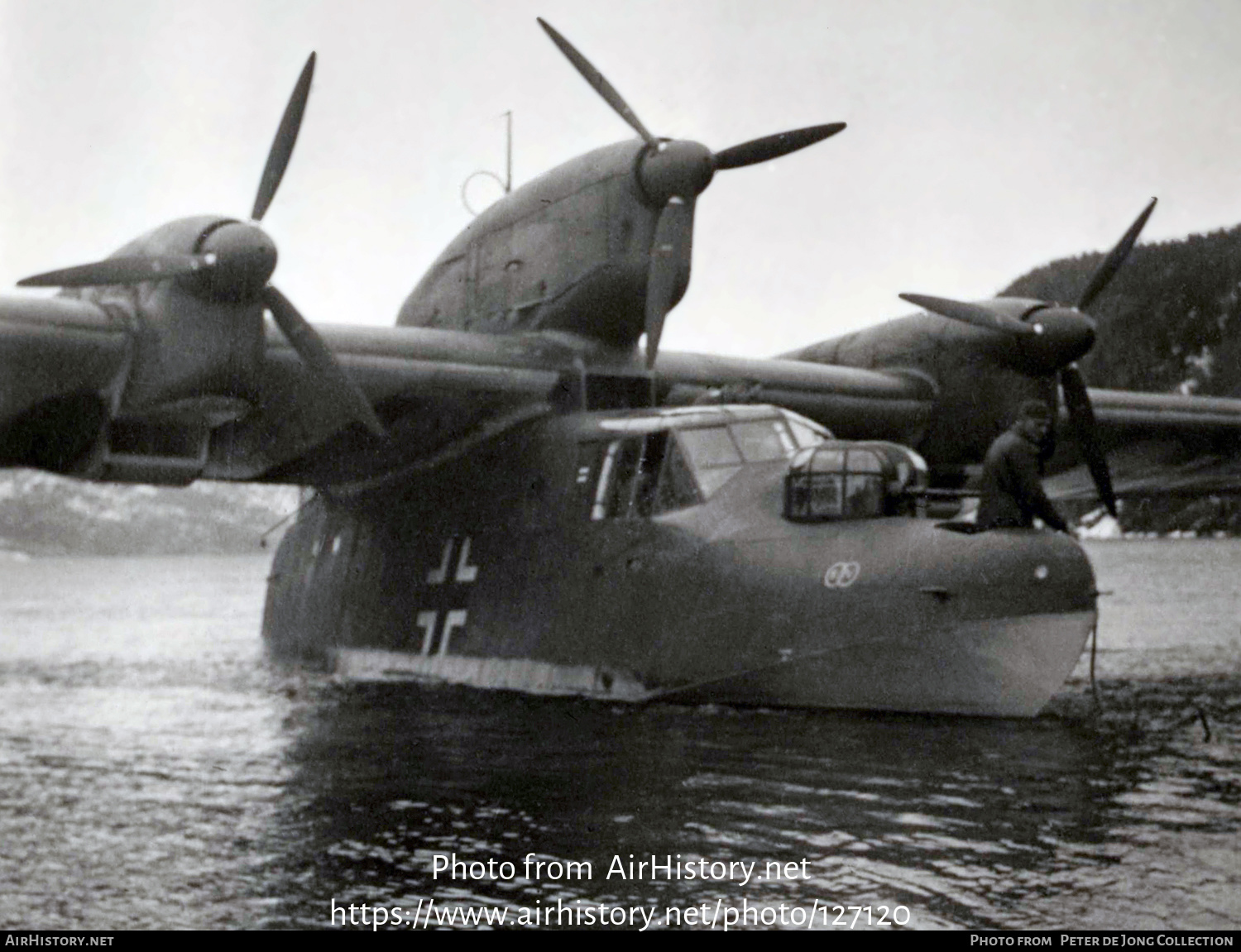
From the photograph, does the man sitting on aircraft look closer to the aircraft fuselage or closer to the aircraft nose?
the aircraft fuselage

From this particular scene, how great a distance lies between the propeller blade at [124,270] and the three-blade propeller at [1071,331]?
7.15 m

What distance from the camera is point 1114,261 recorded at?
15.0m

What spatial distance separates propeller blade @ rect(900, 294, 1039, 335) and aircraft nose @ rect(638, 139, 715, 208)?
2.44 meters

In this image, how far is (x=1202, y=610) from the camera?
2464cm

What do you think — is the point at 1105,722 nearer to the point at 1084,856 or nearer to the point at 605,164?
the point at 1084,856

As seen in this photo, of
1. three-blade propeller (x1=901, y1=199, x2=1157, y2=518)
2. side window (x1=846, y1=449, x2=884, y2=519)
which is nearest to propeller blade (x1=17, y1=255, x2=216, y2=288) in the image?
side window (x1=846, y1=449, x2=884, y2=519)

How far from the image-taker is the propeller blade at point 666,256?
45.4ft

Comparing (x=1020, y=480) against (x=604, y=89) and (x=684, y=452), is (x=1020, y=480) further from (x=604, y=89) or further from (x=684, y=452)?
(x=604, y=89)

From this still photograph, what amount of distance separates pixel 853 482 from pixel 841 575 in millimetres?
825

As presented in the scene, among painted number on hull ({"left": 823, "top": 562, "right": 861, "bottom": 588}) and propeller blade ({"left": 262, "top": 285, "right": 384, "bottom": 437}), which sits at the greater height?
propeller blade ({"left": 262, "top": 285, "right": 384, "bottom": 437})

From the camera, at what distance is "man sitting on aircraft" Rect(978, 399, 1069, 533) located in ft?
34.3

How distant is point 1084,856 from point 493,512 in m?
8.89

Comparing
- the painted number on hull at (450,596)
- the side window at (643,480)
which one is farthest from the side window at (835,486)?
the painted number on hull at (450,596)
